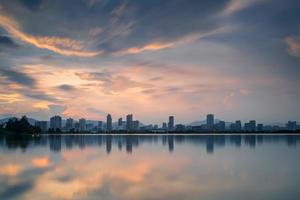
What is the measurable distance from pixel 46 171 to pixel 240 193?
13.1m

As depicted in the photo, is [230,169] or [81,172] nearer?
[81,172]

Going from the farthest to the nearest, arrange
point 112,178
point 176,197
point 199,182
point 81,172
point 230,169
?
point 230,169 → point 81,172 → point 112,178 → point 199,182 → point 176,197

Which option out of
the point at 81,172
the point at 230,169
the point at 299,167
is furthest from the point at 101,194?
the point at 299,167

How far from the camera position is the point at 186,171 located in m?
23.3

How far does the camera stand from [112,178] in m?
19.8

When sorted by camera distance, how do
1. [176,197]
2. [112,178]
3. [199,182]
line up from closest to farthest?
1. [176,197]
2. [199,182]
3. [112,178]

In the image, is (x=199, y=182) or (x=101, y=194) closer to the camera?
(x=101, y=194)

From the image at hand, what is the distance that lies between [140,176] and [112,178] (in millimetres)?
1985

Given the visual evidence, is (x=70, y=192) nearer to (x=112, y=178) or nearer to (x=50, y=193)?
(x=50, y=193)

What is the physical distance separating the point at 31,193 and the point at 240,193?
30.2 ft

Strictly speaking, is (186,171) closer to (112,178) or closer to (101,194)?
(112,178)

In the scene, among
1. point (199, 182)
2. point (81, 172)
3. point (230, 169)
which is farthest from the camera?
point (230, 169)

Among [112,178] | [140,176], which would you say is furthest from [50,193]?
[140,176]

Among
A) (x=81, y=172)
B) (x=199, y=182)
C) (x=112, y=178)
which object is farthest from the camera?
(x=81, y=172)
